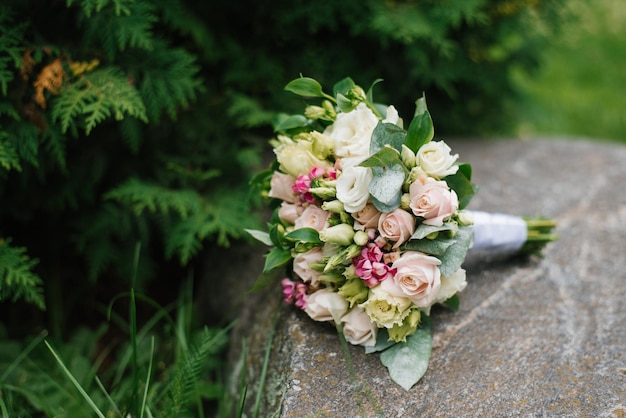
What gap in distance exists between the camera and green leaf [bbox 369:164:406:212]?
5.54ft

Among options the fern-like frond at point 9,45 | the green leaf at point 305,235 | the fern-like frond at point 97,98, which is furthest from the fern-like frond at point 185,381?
the fern-like frond at point 9,45

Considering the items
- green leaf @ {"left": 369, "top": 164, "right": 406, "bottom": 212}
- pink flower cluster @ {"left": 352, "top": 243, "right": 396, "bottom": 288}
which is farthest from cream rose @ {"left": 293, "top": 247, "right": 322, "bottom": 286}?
green leaf @ {"left": 369, "top": 164, "right": 406, "bottom": 212}

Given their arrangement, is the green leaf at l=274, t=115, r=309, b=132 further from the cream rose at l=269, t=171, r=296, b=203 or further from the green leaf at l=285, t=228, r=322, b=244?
the green leaf at l=285, t=228, r=322, b=244

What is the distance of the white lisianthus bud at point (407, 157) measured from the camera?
1747 mm

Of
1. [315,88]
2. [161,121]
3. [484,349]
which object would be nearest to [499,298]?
[484,349]

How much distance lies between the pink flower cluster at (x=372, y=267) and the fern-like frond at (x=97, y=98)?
97 centimetres

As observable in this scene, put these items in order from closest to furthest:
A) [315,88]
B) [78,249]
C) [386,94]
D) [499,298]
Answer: [315,88] → [499,298] → [78,249] → [386,94]

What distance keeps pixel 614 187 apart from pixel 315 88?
1.85 metres

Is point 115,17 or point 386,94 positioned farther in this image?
point 386,94

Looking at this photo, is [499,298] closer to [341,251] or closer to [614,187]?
[341,251]

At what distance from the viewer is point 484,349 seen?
1.92 metres

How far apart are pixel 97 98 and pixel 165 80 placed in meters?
0.32

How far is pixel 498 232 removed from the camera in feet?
7.27

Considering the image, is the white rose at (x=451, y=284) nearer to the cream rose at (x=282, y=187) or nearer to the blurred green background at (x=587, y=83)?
the cream rose at (x=282, y=187)
